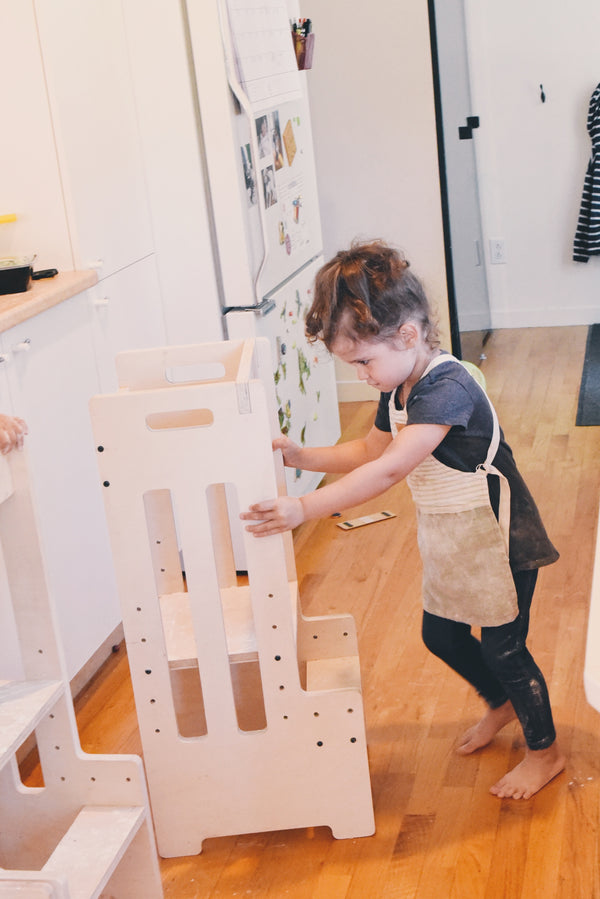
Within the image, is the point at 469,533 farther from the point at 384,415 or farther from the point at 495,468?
the point at 384,415

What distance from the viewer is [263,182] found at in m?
2.71

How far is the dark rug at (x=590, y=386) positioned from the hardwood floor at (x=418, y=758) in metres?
0.64

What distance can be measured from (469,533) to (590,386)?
2.56 metres

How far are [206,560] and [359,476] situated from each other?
10.1 inches

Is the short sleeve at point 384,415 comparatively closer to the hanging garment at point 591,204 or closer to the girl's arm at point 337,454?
the girl's arm at point 337,454

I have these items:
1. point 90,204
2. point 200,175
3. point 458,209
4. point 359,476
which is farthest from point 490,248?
point 359,476

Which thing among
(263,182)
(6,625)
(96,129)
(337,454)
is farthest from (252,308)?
(6,625)

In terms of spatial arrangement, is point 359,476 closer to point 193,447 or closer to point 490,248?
point 193,447

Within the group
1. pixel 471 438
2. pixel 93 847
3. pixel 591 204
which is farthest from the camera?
pixel 591 204

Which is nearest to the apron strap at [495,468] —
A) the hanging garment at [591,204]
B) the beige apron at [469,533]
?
the beige apron at [469,533]

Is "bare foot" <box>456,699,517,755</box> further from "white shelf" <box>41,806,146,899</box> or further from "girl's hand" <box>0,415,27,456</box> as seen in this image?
"girl's hand" <box>0,415,27,456</box>

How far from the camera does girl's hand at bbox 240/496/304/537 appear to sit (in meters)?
1.50

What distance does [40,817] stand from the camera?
1477mm

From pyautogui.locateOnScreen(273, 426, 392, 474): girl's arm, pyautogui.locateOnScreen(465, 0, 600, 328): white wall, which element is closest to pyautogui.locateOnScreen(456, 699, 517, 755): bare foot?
pyautogui.locateOnScreen(273, 426, 392, 474): girl's arm
